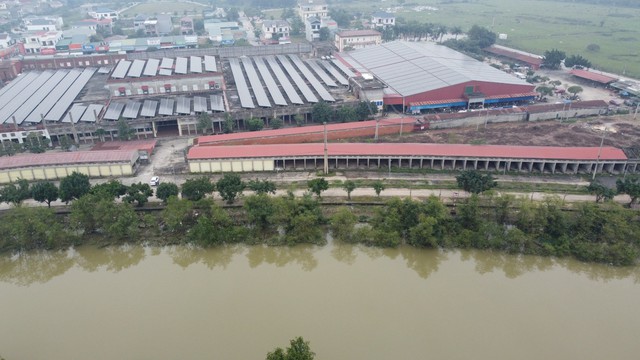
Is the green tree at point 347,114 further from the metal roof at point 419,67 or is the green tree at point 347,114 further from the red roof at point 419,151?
the red roof at point 419,151

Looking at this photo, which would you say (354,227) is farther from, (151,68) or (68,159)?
(151,68)

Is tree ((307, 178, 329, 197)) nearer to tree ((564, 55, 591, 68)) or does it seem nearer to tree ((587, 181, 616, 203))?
tree ((587, 181, 616, 203))

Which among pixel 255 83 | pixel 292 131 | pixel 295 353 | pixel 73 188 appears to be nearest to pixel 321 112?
pixel 292 131

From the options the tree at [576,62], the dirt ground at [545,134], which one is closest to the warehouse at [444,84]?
the dirt ground at [545,134]

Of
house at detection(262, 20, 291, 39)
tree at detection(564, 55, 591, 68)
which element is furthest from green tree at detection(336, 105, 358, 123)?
house at detection(262, 20, 291, 39)

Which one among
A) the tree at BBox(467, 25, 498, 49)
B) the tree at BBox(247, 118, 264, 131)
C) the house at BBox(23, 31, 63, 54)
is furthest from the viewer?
the house at BBox(23, 31, 63, 54)

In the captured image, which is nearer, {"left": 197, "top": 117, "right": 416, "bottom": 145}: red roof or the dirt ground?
{"left": 197, "top": 117, "right": 416, "bottom": 145}: red roof
